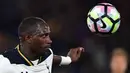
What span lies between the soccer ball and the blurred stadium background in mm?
2800

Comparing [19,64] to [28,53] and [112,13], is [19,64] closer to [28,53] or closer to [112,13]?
[28,53]

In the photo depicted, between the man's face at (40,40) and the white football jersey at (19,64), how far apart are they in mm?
140

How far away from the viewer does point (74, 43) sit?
31.5ft

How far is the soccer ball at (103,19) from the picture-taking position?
629cm

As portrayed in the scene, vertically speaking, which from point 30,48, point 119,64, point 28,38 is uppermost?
point 28,38

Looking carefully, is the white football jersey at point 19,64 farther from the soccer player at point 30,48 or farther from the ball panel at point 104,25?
the ball panel at point 104,25

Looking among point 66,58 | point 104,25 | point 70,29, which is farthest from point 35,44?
point 70,29

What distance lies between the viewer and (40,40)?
522 centimetres

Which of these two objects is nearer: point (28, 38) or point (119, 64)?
point (28, 38)

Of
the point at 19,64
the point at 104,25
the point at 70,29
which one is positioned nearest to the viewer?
the point at 19,64

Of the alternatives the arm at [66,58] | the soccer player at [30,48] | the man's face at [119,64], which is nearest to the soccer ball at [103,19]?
the arm at [66,58]

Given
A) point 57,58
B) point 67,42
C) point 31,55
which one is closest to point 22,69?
point 31,55

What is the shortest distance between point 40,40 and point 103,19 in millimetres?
1329

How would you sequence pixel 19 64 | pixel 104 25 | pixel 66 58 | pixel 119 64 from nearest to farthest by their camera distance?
pixel 19 64, pixel 66 58, pixel 104 25, pixel 119 64
